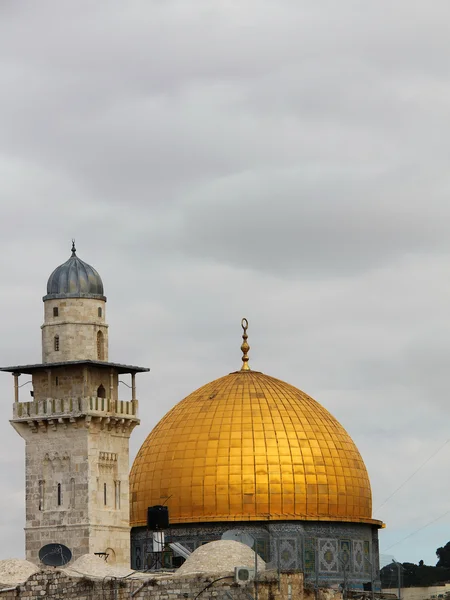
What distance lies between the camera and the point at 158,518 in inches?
2608

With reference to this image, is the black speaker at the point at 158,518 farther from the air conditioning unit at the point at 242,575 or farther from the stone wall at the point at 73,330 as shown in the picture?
the air conditioning unit at the point at 242,575

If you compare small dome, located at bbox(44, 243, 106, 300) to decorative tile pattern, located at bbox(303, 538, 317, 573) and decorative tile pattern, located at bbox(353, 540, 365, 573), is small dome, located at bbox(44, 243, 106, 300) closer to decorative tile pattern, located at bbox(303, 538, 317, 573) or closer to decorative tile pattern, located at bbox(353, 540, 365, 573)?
decorative tile pattern, located at bbox(303, 538, 317, 573)

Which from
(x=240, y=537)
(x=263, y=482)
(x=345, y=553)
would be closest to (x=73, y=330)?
(x=263, y=482)

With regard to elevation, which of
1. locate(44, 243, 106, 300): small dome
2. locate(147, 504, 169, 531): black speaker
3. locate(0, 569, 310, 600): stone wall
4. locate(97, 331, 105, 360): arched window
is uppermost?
locate(44, 243, 106, 300): small dome

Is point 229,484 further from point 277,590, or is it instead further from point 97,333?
point 277,590

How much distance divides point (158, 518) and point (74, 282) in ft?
25.8

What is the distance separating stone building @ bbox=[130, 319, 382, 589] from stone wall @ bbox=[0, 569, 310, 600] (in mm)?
13354

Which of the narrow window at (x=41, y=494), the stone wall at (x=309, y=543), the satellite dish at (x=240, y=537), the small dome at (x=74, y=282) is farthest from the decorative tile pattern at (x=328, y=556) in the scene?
the small dome at (x=74, y=282)

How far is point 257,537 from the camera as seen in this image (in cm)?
6688

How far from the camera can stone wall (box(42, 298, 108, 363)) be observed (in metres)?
65.6

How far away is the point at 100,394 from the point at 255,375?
8.09 meters

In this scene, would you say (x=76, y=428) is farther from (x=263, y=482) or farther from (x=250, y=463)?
(x=263, y=482)

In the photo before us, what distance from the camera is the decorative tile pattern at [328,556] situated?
6806 centimetres

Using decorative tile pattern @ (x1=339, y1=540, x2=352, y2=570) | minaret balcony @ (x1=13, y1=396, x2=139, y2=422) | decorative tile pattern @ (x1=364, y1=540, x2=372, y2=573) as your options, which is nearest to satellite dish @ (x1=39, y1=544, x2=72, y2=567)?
minaret balcony @ (x1=13, y1=396, x2=139, y2=422)
